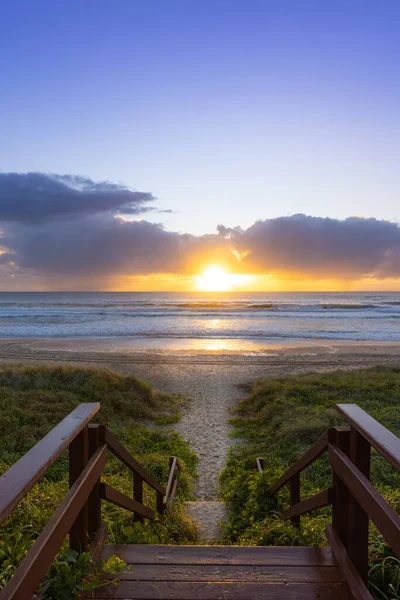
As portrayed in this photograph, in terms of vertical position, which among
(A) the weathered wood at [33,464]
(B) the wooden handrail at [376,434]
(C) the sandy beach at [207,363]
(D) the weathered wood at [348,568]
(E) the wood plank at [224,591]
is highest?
(A) the weathered wood at [33,464]

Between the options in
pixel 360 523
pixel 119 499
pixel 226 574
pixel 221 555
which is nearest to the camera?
pixel 360 523

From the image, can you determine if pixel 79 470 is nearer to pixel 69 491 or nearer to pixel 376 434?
pixel 69 491

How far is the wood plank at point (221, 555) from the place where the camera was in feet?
9.67

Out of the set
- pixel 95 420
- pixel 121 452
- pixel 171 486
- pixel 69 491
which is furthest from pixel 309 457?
pixel 95 420

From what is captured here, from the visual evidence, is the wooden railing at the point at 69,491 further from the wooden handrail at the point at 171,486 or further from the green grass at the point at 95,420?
the wooden handrail at the point at 171,486

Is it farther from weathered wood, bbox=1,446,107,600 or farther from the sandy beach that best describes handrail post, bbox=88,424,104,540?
the sandy beach

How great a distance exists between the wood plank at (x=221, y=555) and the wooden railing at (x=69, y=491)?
249 millimetres

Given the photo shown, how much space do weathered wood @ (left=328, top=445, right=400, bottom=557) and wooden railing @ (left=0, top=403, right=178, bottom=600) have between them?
1.46m

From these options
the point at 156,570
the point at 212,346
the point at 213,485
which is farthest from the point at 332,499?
the point at 212,346

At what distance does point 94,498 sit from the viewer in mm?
2947

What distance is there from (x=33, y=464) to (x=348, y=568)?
1982mm

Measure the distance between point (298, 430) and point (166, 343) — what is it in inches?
799

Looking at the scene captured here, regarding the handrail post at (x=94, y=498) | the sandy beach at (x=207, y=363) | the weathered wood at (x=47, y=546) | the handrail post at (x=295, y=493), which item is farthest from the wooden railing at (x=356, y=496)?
the sandy beach at (x=207, y=363)

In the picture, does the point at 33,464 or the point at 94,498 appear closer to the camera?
the point at 33,464
